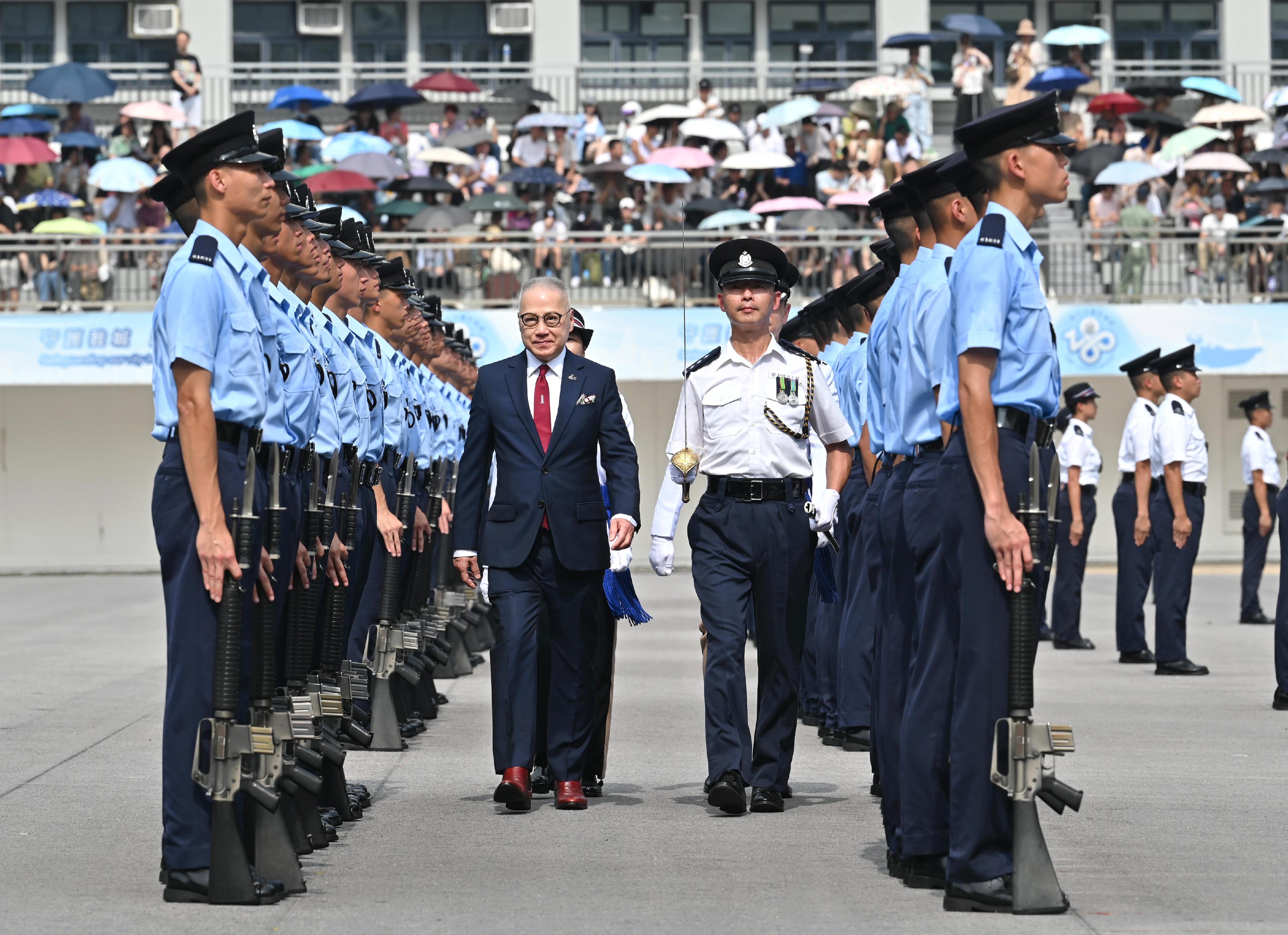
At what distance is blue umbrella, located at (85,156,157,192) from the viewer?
27828 millimetres

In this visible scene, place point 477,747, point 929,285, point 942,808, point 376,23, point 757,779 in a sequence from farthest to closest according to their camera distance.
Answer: point 376,23
point 477,747
point 757,779
point 929,285
point 942,808

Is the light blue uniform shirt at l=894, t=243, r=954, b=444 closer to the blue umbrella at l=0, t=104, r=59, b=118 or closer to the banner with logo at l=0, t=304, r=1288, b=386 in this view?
the banner with logo at l=0, t=304, r=1288, b=386

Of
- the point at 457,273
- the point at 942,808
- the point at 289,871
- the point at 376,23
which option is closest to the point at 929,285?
the point at 942,808

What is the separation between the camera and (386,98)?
31766 millimetres

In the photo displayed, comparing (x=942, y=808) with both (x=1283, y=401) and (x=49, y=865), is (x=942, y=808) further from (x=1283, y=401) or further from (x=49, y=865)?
(x=1283, y=401)

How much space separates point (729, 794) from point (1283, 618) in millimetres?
5252

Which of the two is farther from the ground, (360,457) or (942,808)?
(360,457)

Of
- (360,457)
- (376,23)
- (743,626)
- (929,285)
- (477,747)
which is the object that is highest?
(376,23)

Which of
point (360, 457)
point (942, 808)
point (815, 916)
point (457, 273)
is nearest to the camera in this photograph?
point (815, 916)

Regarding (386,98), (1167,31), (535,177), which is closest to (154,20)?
(386,98)

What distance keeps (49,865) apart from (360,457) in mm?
3076

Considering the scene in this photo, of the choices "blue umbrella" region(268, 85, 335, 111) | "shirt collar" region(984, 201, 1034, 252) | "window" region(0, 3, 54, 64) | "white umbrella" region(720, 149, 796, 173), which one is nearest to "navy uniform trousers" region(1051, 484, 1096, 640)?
"shirt collar" region(984, 201, 1034, 252)

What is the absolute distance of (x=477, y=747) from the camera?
33.8ft

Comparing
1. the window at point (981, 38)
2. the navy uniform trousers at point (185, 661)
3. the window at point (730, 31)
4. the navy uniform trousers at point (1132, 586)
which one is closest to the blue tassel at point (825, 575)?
the navy uniform trousers at point (185, 661)
